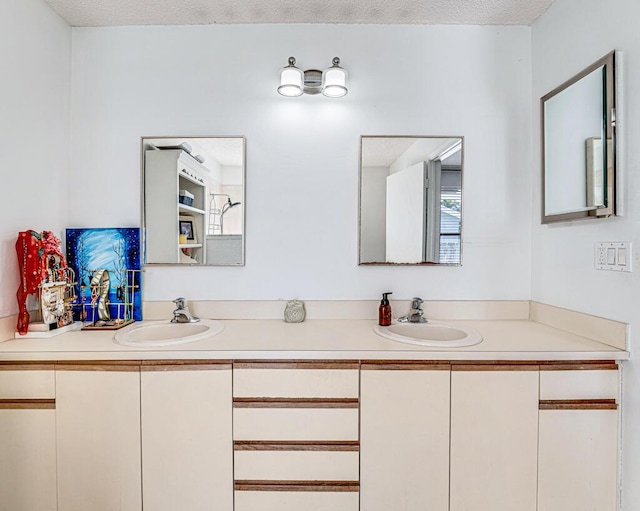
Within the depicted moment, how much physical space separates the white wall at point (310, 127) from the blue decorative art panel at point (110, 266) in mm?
80

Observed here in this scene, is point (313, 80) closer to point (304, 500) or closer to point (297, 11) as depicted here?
point (297, 11)

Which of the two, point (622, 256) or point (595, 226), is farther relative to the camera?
point (595, 226)

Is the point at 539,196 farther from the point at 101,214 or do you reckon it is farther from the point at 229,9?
the point at 101,214

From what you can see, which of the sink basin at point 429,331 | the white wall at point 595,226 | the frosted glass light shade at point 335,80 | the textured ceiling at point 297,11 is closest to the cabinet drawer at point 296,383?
the sink basin at point 429,331

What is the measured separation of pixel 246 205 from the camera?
1.97m

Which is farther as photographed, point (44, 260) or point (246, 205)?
point (246, 205)

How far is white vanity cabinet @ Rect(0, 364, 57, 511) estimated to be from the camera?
141cm

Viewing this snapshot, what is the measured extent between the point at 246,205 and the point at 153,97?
78cm

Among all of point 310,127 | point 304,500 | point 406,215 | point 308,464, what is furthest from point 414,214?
point 304,500

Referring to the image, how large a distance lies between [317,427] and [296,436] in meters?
0.09

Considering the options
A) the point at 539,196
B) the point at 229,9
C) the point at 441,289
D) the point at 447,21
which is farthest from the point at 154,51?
Answer: the point at 539,196

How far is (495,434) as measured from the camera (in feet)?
4.63

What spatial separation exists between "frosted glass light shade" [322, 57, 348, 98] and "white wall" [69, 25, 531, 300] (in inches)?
4.1

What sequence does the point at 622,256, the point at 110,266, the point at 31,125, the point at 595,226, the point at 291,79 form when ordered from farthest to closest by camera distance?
the point at 110,266
the point at 291,79
the point at 31,125
the point at 595,226
the point at 622,256
